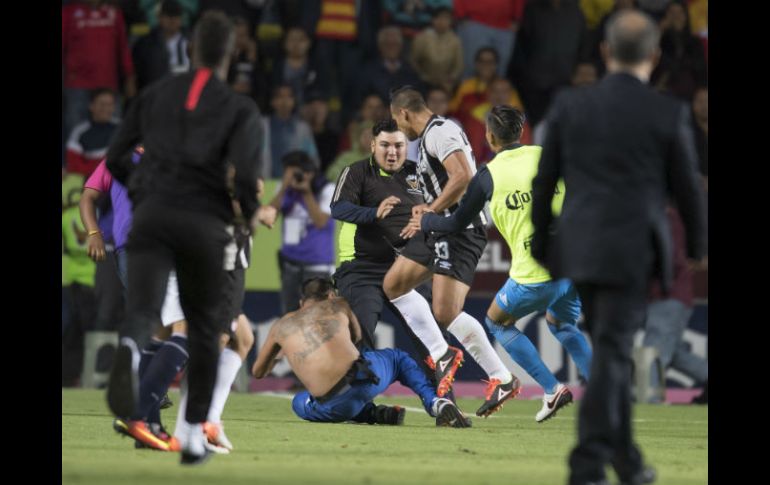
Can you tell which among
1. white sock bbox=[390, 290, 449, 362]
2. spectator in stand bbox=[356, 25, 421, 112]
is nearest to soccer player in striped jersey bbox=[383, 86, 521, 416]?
white sock bbox=[390, 290, 449, 362]

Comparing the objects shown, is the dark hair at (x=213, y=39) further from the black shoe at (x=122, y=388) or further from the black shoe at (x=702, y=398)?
the black shoe at (x=702, y=398)

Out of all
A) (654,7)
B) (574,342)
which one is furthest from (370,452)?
(654,7)

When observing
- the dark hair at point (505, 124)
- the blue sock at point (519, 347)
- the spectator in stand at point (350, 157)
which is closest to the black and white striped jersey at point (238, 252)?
the dark hair at point (505, 124)

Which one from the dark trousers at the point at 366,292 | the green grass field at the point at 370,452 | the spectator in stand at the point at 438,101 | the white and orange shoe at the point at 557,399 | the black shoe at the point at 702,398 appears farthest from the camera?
the spectator in stand at the point at 438,101

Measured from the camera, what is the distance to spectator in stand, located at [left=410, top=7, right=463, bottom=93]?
19.1 meters

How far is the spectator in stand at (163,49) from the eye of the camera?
1847cm

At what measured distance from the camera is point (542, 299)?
1134 centimetres

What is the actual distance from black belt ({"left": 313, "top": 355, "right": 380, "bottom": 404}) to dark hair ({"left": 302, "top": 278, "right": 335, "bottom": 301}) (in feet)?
1.91

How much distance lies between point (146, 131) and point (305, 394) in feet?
14.5

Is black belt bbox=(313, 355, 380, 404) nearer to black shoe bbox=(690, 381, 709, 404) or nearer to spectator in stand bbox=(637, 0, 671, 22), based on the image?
black shoe bbox=(690, 381, 709, 404)

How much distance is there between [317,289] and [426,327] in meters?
0.88

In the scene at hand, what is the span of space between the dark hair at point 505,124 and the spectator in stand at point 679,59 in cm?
831

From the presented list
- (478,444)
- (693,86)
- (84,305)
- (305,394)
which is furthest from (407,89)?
(693,86)
